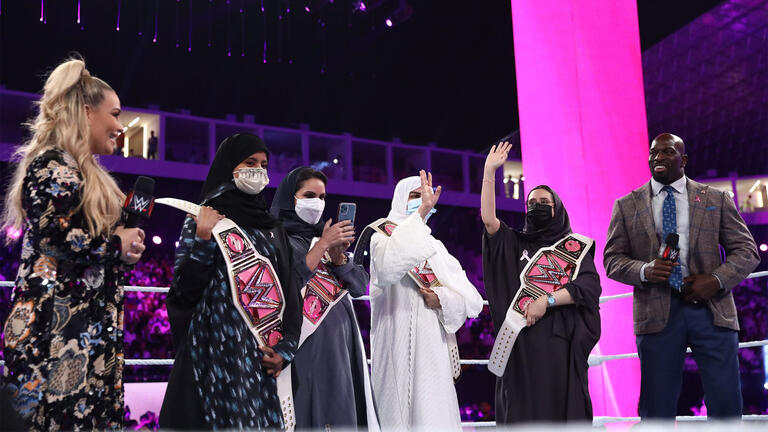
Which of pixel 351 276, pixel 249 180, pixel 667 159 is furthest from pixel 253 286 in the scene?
pixel 667 159

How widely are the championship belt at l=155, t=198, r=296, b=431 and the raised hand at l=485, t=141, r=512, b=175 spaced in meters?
1.17

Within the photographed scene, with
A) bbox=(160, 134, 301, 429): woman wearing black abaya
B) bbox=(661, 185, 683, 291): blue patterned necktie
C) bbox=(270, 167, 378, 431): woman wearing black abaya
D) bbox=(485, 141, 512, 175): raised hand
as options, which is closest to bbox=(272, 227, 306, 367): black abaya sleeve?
bbox=(160, 134, 301, 429): woman wearing black abaya

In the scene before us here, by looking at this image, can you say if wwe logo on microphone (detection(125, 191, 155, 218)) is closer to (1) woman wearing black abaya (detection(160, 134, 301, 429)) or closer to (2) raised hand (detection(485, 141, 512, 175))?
(1) woman wearing black abaya (detection(160, 134, 301, 429))

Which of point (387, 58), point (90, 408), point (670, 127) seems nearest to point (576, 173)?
point (90, 408)

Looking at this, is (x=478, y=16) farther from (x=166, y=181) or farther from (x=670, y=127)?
(x=670, y=127)

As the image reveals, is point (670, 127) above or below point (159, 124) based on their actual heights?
above

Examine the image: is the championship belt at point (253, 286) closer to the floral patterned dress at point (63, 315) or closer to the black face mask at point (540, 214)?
the floral patterned dress at point (63, 315)

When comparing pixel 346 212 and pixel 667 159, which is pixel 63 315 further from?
pixel 667 159

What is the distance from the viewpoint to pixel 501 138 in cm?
1265

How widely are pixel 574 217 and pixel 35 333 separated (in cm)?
303

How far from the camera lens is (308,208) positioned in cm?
261

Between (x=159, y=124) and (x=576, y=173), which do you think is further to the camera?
(x=159, y=124)

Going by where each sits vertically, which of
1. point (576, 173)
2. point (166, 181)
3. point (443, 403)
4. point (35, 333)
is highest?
point (166, 181)

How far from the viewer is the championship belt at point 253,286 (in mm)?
2031
